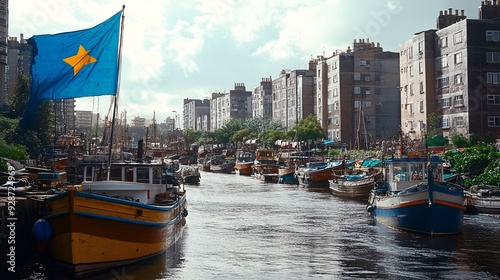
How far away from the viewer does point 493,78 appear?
67000 millimetres

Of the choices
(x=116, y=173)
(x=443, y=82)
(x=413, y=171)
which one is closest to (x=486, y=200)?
(x=413, y=171)

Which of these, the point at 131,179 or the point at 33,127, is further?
the point at 33,127

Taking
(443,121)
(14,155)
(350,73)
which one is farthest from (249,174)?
(14,155)

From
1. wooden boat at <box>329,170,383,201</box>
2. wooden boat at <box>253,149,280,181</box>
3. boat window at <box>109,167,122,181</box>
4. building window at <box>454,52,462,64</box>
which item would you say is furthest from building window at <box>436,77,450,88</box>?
boat window at <box>109,167,122,181</box>

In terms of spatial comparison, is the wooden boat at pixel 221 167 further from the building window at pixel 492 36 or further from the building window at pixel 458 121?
the building window at pixel 492 36

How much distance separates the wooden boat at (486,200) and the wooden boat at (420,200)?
5034 millimetres

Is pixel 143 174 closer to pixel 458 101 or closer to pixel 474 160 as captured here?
pixel 474 160

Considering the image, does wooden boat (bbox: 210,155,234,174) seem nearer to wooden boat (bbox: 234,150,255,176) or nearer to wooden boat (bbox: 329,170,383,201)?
wooden boat (bbox: 234,150,255,176)

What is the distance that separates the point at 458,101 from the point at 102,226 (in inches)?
2209

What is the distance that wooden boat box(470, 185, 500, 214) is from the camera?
118 ft

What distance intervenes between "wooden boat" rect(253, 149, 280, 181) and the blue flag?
61381 mm

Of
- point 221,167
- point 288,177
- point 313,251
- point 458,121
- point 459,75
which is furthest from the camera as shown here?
point 221,167

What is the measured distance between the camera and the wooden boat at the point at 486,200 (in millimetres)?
36031

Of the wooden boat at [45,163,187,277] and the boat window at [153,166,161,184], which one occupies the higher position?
the boat window at [153,166,161,184]
